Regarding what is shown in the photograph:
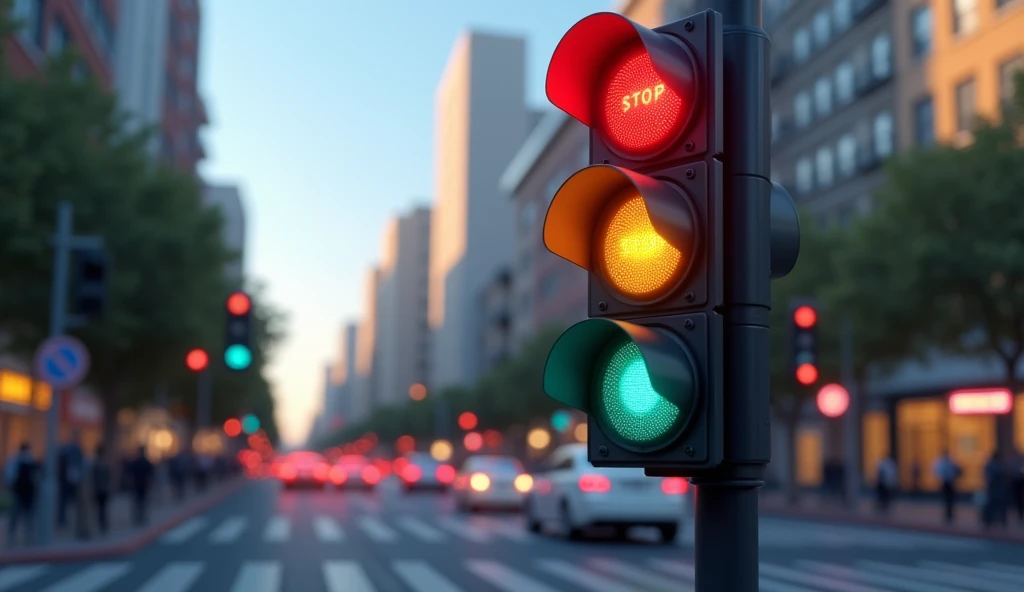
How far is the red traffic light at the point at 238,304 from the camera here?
51.8 feet

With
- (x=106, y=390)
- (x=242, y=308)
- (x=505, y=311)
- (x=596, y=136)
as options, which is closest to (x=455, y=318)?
(x=505, y=311)

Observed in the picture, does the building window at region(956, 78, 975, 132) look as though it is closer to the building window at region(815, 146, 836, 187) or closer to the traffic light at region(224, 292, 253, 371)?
the building window at region(815, 146, 836, 187)

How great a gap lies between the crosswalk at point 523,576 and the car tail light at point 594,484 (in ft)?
10.4

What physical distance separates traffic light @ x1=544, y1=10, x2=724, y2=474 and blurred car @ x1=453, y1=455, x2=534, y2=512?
2852cm

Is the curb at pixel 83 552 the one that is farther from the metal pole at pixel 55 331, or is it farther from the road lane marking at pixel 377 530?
the road lane marking at pixel 377 530

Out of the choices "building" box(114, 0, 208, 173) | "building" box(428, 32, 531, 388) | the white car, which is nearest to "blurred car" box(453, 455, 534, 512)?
the white car

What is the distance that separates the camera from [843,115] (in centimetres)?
4669

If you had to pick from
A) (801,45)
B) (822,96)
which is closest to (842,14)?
(822,96)

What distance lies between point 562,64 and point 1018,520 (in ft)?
90.4

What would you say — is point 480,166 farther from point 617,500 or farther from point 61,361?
point 61,361

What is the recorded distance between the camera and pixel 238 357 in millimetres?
15562

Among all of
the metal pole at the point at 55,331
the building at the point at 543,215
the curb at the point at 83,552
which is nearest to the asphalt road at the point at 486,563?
the curb at the point at 83,552

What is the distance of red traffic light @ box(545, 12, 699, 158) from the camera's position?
3.08 metres

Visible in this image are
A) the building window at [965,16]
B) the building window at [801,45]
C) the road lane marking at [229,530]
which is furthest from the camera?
the building window at [801,45]
